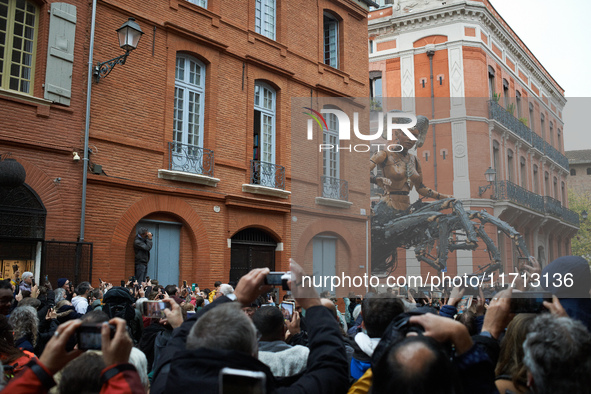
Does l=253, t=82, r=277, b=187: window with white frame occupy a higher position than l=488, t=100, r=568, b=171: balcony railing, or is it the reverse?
l=253, t=82, r=277, b=187: window with white frame

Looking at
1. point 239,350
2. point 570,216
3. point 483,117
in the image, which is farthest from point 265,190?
point 239,350

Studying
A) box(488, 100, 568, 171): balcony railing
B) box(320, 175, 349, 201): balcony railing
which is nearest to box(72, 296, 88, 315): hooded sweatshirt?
box(320, 175, 349, 201): balcony railing

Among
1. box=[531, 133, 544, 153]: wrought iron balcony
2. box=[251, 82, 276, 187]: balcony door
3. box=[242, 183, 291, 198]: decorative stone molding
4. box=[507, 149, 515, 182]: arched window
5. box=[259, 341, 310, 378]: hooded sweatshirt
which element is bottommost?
box=[259, 341, 310, 378]: hooded sweatshirt

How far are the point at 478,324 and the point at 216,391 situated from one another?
2876mm

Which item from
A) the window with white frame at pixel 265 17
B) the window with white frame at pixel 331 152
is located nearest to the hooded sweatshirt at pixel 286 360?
the window with white frame at pixel 331 152

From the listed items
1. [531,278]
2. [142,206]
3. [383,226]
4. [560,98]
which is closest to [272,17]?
[142,206]

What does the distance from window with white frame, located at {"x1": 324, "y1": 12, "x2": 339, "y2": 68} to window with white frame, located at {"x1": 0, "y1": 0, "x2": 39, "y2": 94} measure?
9.63 m

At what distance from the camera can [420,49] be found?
9.08 m

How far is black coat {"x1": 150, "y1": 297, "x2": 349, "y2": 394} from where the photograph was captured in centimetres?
193

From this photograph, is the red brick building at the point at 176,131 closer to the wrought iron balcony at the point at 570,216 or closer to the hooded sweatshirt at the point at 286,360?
the wrought iron balcony at the point at 570,216

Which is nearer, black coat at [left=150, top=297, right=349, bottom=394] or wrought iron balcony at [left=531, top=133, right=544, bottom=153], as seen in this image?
black coat at [left=150, top=297, right=349, bottom=394]

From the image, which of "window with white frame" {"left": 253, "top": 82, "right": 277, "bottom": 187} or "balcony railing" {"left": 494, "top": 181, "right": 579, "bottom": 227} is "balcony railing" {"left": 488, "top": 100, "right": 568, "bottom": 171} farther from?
"window with white frame" {"left": 253, "top": 82, "right": 277, "bottom": 187}

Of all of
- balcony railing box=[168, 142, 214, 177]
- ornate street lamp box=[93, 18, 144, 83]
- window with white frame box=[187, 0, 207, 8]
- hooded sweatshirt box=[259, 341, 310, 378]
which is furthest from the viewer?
window with white frame box=[187, 0, 207, 8]

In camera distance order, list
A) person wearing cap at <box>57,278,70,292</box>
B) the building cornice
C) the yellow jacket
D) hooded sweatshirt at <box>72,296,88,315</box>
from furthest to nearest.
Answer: person wearing cap at <box>57,278,70,292</box> → the building cornice → hooded sweatshirt at <box>72,296,88,315</box> → the yellow jacket
